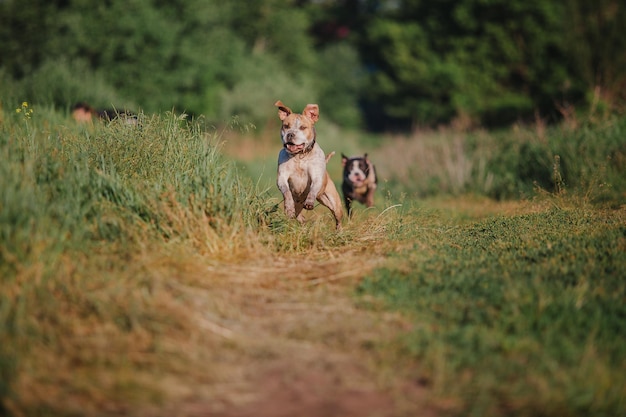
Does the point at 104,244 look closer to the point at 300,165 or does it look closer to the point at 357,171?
the point at 300,165

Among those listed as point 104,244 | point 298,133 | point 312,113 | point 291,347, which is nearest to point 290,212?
point 298,133

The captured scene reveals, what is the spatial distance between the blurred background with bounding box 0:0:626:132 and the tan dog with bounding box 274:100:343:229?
7.02m

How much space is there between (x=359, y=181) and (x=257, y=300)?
5823mm

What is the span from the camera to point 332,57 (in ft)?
149

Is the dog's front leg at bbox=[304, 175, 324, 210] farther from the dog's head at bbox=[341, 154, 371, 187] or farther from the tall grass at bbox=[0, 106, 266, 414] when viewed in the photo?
the dog's head at bbox=[341, 154, 371, 187]

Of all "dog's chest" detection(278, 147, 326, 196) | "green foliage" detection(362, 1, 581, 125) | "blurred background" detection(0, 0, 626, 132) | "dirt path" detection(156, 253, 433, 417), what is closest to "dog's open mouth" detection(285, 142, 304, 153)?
"dog's chest" detection(278, 147, 326, 196)

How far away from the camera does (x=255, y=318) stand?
4402mm

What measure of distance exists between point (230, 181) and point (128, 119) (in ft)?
5.01

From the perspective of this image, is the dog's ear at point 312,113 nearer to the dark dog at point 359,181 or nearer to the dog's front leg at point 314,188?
the dog's front leg at point 314,188

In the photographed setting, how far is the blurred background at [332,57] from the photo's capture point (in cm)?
2253

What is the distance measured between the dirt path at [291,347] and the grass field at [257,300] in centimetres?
1

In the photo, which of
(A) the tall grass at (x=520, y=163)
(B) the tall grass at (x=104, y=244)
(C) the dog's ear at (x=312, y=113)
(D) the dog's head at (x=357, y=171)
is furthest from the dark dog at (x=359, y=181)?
(B) the tall grass at (x=104, y=244)

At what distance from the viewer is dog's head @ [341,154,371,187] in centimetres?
1025

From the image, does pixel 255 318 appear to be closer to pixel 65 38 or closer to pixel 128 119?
pixel 128 119
